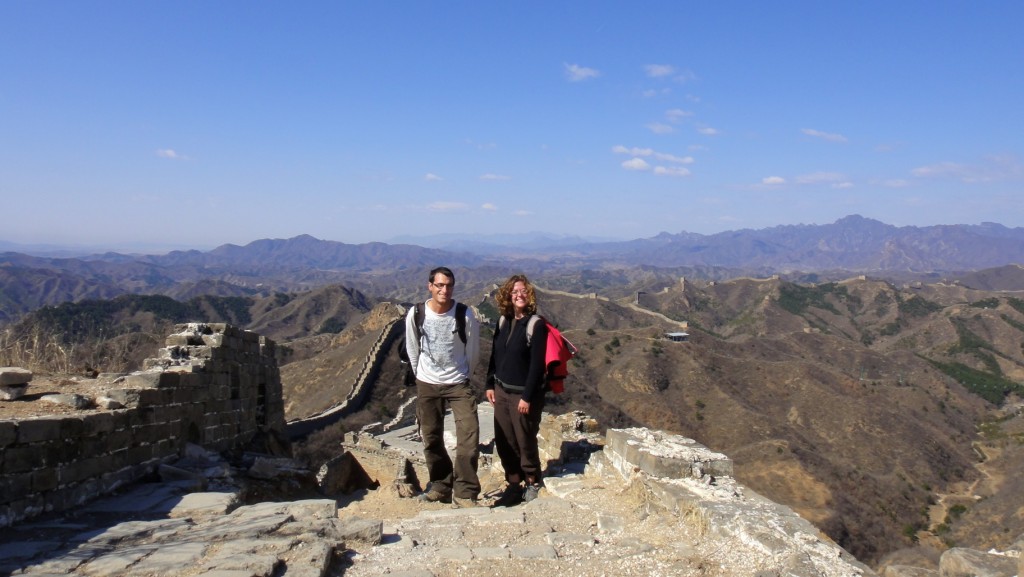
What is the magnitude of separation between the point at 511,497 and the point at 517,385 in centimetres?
111

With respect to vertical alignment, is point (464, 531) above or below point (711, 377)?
above

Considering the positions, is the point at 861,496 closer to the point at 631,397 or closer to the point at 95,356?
the point at 631,397

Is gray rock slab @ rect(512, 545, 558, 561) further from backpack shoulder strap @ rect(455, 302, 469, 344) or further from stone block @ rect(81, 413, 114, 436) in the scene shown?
stone block @ rect(81, 413, 114, 436)

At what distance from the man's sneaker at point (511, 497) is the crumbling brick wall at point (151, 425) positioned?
336cm

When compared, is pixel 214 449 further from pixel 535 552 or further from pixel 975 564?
pixel 975 564

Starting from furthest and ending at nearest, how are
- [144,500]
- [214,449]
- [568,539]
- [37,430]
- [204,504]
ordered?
1. [214,449]
2. [144,500]
3. [204,504]
4. [37,430]
5. [568,539]

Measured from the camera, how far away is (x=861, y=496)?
1316 inches

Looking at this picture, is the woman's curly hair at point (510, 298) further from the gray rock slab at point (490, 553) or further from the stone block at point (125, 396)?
the stone block at point (125, 396)

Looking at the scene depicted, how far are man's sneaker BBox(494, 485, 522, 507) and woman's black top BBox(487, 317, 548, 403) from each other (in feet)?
3.07

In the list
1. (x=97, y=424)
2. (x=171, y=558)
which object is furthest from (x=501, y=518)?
(x=97, y=424)

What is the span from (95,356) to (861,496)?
34.3 metres

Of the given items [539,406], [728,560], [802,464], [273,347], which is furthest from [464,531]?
[802,464]

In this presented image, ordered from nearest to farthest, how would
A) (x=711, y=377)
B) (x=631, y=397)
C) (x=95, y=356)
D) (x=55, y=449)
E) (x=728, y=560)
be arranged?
(x=728, y=560)
(x=55, y=449)
(x=95, y=356)
(x=631, y=397)
(x=711, y=377)

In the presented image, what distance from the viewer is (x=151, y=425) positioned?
20.9 ft
